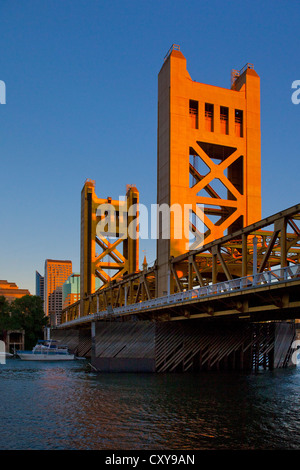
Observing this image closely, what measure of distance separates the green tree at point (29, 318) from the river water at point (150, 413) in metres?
67.3

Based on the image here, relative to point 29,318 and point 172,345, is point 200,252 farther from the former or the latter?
point 29,318

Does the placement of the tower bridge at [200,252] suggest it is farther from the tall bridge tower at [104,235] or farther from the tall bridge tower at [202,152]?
the tall bridge tower at [104,235]

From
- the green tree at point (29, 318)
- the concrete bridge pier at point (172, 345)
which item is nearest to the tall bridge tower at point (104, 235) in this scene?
the green tree at point (29, 318)

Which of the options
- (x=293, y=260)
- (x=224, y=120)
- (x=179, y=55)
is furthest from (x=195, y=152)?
(x=293, y=260)

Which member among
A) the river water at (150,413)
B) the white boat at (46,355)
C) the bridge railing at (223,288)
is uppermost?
the bridge railing at (223,288)

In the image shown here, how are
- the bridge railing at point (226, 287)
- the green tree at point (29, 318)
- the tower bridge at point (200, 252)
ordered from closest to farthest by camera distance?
1. the bridge railing at point (226, 287)
2. the tower bridge at point (200, 252)
3. the green tree at point (29, 318)

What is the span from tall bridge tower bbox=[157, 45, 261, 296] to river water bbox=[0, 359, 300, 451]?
48.3 feet

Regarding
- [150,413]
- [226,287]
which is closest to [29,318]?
[226,287]

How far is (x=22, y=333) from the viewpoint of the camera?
10281 cm

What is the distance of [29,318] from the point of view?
109 meters

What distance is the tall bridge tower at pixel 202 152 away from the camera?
52.8 meters

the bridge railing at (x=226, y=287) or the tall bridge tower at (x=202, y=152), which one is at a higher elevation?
the tall bridge tower at (x=202, y=152)
